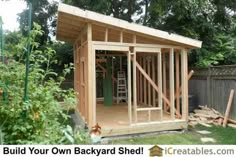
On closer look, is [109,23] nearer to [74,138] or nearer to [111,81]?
[74,138]

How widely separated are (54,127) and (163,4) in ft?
28.9

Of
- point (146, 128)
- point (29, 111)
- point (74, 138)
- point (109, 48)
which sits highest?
point (109, 48)

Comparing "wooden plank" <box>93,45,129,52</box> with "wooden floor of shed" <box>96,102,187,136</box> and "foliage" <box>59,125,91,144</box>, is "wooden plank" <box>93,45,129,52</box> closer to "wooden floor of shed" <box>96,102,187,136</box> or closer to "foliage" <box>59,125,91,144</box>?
"wooden floor of shed" <box>96,102,187,136</box>

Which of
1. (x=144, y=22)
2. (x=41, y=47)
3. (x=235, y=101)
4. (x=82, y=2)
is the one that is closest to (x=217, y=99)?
(x=235, y=101)

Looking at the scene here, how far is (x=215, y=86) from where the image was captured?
8445 millimetres

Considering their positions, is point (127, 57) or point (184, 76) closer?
point (127, 57)

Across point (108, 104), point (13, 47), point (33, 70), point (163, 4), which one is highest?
point (163, 4)

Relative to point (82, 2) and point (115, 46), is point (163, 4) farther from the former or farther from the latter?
point (115, 46)

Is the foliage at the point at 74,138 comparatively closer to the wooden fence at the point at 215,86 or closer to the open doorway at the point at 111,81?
the wooden fence at the point at 215,86

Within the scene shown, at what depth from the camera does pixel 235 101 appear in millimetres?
7449

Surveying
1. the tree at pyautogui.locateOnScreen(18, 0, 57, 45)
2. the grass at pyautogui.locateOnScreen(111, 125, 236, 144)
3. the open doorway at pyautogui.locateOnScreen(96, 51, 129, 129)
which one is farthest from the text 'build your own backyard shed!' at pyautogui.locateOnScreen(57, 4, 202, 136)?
the tree at pyautogui.locateOnScreen(18, 0, 57, 45)

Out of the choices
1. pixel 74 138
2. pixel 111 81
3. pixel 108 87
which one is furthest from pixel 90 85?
pixel 111 81

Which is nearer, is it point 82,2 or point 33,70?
point 33,70

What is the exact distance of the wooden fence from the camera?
7.68 meters
